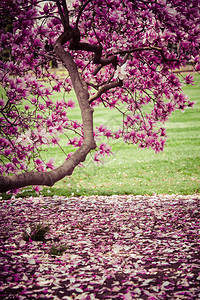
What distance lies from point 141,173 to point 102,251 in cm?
601

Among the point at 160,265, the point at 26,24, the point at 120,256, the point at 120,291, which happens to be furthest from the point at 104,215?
the point at 26,24

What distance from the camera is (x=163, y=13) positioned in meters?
3.78

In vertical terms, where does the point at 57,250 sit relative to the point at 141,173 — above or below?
below

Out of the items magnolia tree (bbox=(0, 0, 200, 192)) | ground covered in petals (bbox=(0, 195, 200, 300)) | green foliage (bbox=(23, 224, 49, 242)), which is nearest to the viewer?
ground covered in petals (bbox=(0, 195, 200, 300))

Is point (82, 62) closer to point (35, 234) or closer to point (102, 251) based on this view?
point (35, 234)

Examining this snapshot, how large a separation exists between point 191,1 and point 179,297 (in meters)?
3.05

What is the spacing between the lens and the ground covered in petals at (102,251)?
308 cm

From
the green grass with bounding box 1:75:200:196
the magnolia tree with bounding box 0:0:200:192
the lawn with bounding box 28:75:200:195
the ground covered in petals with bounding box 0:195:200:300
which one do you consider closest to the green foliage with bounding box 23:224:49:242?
the ground covered in petals with bounding box 0:195:200:300

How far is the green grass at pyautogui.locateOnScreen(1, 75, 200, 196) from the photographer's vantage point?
316 inches

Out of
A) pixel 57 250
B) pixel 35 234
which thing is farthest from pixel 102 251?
pixel 35 234

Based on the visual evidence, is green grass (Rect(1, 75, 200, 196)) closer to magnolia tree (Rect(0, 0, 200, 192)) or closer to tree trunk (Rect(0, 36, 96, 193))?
magnolia tree (Rect(0, 0, 200, 192))

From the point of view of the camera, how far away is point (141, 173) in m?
9.91

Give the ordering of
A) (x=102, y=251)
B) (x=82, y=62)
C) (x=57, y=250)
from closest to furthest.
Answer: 1. (x=57, y=250)
2. (x=102, y=251)
3. (x=82, y=62)

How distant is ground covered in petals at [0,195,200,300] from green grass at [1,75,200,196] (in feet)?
5.43
